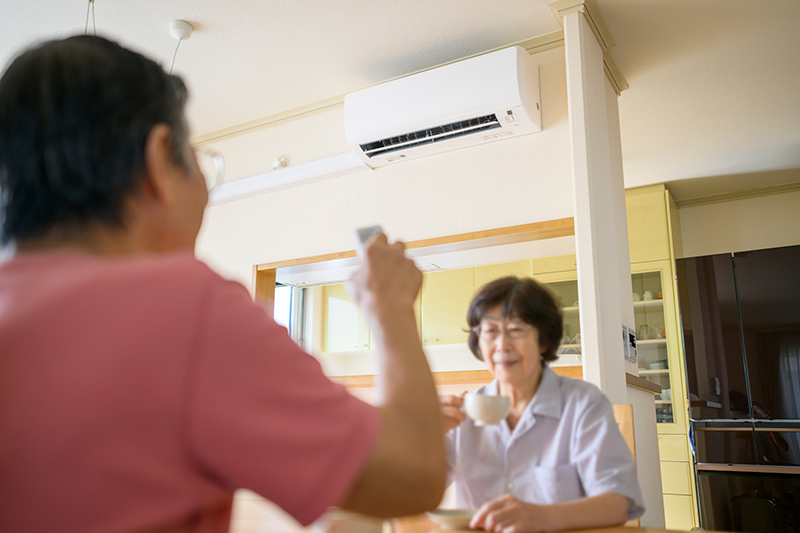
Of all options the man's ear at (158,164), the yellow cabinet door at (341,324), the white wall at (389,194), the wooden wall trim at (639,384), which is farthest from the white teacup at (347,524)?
the yellow cabinet door at (341,324)

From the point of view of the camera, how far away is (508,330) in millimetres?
1377

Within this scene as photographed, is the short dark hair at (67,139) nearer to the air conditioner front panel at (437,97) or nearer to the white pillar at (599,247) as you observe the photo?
the white pillar at (599,247)

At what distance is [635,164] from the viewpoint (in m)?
4.57

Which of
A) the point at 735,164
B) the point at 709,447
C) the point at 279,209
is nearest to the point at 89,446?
the point at 279,209

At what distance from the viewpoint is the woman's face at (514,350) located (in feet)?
4.48

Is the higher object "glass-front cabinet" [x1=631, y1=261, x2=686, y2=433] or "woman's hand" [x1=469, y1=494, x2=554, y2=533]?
"glass-front cabinet" [x1=631, y1=261, x2=686, y2=433]

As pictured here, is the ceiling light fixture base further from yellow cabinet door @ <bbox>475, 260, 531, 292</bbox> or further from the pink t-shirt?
yellow cabinet door @ <bbox>475, 260, 531, 292</bbox>

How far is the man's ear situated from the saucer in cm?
65

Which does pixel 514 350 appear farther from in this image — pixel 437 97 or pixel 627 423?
pixel 437 97

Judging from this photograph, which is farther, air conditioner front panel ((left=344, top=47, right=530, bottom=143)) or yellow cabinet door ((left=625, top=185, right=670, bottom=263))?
yellow cabinet door ((left=625, top=185, right=670, bottom=263))

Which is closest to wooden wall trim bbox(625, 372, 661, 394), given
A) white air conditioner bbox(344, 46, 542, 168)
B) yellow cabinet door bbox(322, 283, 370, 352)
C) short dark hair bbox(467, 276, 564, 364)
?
white air conditioner bbox(344, 46, 542, 168)

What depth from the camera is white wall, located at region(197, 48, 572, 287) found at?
9.47 ft

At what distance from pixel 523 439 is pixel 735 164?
4214mm

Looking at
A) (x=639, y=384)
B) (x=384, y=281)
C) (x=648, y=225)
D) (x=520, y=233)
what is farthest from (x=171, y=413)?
(x=648, y=225)
